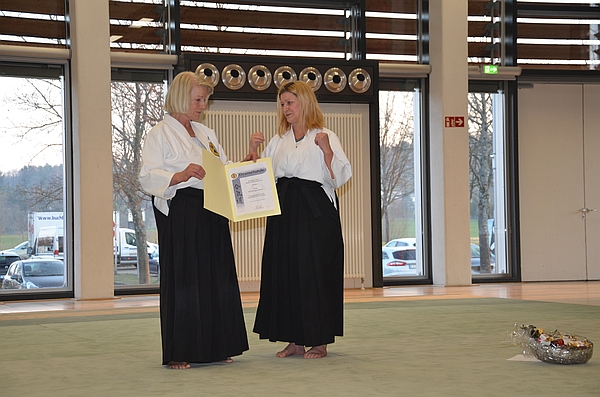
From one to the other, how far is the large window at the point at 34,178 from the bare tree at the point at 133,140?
0.52m

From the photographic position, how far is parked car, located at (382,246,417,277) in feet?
29.7

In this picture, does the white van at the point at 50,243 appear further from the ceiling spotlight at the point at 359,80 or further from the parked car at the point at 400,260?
the parked car at the point at 400,260

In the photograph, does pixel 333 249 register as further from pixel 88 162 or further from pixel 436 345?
pixel 88 162

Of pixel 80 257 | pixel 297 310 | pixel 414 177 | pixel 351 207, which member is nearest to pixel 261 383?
pixel 297 310

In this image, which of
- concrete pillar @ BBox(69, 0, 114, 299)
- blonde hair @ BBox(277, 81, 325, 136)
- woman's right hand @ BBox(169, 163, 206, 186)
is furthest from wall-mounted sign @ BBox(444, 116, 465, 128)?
woman's right hand @ BBox(169, 163, 206, 186)

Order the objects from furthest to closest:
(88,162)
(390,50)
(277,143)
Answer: (390,50) → (88,162) → (277,143)

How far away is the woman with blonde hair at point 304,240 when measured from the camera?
3.88 m

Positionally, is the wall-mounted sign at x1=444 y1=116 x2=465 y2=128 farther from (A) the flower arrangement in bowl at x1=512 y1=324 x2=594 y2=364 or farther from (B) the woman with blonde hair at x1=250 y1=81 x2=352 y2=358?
(A) the flower arrangement in bowl at x1=512 y1=324 x2=594 y2=364

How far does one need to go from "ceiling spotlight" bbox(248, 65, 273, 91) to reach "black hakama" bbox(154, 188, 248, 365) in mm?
4525

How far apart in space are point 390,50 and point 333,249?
5563mm

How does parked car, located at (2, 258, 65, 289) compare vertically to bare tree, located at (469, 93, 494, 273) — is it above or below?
below

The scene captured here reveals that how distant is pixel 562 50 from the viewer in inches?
378

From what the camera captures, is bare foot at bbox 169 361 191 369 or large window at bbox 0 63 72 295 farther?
large window at bbox 0 63 72 295

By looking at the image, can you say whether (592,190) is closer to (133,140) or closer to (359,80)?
(359,80)
